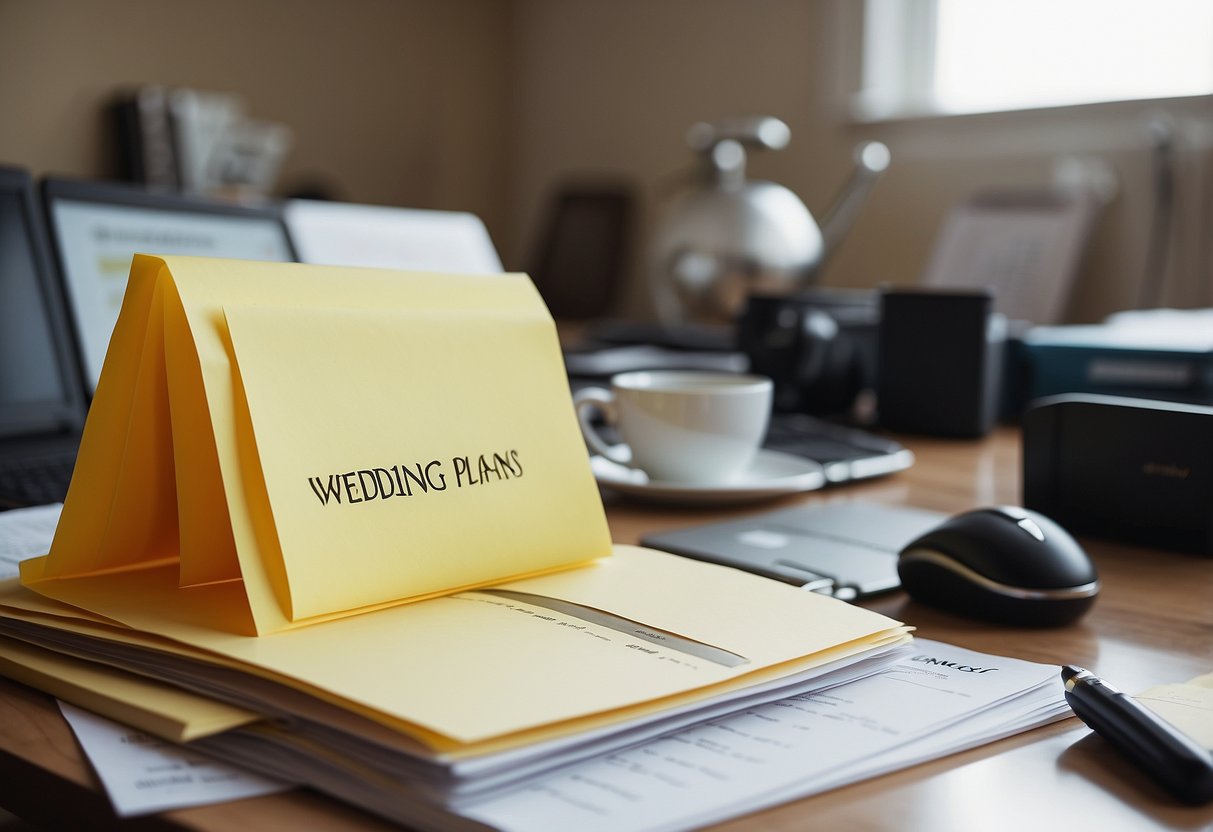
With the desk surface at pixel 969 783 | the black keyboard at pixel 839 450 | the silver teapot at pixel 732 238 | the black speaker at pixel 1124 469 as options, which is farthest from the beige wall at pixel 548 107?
the desk surface at pixel 969 783

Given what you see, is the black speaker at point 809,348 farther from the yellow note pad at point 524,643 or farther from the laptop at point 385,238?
the yellow note pad at point 524,643

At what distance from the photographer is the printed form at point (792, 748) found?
0.99 feet

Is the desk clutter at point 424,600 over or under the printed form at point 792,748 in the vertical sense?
over

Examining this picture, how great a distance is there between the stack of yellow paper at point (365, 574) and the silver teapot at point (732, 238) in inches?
41.6

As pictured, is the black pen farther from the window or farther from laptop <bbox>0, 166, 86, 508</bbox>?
the window

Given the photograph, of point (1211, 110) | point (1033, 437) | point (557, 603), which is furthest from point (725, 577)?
point (1211, 110)

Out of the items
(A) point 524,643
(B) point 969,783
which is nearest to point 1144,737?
(B) point 969,783

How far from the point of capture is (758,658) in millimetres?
377

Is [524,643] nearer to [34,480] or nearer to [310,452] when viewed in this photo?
[310,452]

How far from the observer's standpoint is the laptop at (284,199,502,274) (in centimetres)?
108

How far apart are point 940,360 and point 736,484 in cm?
40

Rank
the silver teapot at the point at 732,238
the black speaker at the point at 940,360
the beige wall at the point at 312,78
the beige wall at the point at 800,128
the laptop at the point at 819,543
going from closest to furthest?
the laptop at the point at 819,543 < the black speaker at the point at 940,360 < the silver teapot at the point at 732,238 < the beige wall at the point at 800,128 < the beige wall at the point at 312,78

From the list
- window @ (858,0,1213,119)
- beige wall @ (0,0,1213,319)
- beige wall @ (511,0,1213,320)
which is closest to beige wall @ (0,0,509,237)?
beige wall @ (0,0,1213,319)

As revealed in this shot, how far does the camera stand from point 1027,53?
1.94 m
